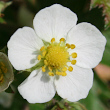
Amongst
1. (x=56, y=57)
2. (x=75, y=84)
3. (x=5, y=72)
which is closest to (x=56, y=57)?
(x=56, y=57)

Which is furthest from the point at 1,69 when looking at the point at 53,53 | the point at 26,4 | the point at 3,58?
the point at 26,4

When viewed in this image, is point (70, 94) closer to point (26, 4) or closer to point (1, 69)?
point (1, 69)

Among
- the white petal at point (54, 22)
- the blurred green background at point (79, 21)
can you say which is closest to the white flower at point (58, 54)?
the white petal at point (54, 22)

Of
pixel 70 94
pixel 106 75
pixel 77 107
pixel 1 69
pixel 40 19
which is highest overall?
pixel 40 19

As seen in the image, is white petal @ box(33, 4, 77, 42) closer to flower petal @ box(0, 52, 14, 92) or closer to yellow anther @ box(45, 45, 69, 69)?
yellow anther @ box(45, 45, 69, 69)

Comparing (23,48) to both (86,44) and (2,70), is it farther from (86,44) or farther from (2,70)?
(86,44)

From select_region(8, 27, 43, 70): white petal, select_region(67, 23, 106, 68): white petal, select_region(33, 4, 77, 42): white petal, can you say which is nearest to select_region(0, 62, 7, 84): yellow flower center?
select_region(8, 27, 43, 70): white petal
